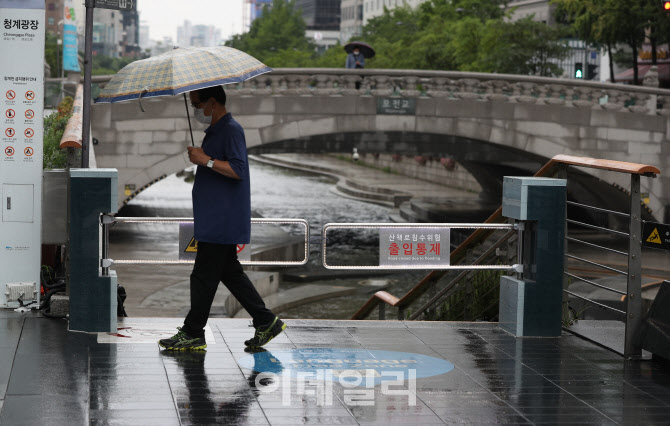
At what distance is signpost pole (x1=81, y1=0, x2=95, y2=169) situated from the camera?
299 inches

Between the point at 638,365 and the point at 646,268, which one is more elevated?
the point at 638,365

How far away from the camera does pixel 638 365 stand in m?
7.11

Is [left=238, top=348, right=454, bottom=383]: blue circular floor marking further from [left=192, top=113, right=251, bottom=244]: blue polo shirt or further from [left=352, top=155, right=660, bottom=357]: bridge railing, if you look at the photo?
[left=352, top=155, right=660, bottom=357]: bridge railing

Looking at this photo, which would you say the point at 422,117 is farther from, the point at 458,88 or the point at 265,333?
the point at 265,333

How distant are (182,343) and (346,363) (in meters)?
1.16

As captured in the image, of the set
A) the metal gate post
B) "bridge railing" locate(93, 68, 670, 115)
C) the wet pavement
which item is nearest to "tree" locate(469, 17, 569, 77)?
"bridge railing" locate(93, 68, 670, 115)

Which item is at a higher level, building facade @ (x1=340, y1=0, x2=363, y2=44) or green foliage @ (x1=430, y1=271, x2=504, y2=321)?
building facade @ (x1=340, y1=0, x2=363, y2=44)

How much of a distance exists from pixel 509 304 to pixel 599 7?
32172 mm

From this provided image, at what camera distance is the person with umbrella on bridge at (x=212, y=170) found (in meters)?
6.48

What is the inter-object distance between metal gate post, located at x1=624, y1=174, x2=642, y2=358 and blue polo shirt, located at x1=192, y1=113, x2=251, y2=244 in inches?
108

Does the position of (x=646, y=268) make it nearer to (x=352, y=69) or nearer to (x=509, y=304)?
(x=352, y=69)

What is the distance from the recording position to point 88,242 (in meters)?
7.38

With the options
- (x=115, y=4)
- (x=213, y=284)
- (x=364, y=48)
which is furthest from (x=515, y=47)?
(x=213, y=284)

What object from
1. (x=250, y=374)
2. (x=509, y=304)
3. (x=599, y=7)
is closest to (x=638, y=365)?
(x=509, y=304)
